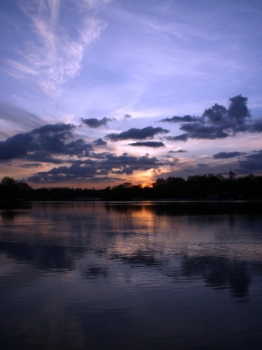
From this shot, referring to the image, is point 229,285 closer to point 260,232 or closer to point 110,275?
point 110,275

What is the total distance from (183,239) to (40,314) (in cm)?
1351

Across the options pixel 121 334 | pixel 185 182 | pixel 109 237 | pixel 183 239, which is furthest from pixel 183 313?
pixel 185 182

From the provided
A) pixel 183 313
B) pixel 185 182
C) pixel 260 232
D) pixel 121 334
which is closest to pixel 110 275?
pixel 183 313

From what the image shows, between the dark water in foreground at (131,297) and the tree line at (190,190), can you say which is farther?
the tree line at (190,190)

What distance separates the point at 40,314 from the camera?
8.58 metres

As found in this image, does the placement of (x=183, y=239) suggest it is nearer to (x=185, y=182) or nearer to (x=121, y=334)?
(x=121, y=334)

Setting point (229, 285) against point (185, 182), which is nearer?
point (229, 285)

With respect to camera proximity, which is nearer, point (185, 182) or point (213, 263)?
point (213, 263)

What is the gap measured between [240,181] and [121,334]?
15625 centimetres

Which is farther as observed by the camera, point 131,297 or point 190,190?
point 190,190

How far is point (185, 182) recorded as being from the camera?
196 m

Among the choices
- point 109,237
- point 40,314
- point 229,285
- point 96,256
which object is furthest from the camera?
point 109,237

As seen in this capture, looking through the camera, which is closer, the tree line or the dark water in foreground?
the dark water in foreground

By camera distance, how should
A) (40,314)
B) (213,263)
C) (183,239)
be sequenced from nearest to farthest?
(40,314) → (213,263) → (183,239)
